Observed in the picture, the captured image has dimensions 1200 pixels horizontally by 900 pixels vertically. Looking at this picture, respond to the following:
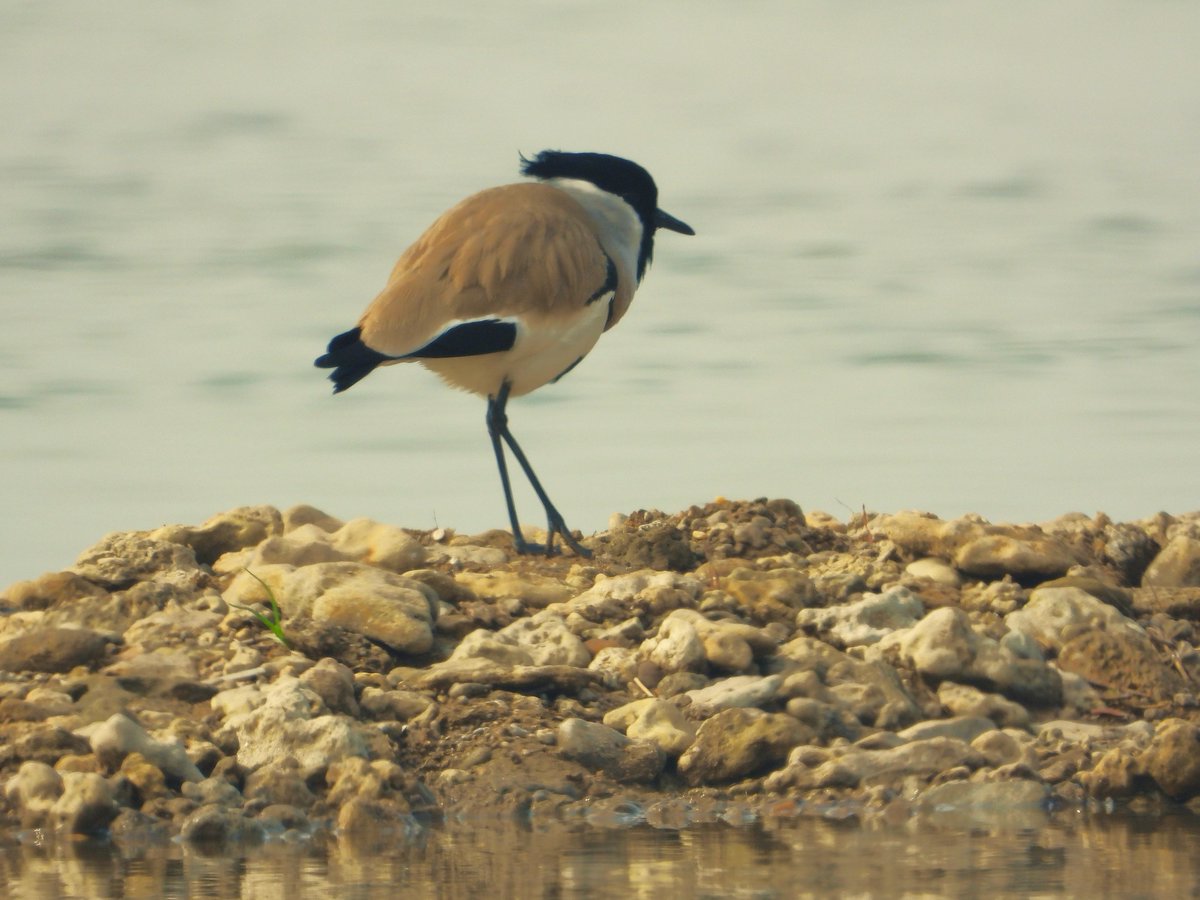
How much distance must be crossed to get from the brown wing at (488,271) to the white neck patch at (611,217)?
1.38 ft

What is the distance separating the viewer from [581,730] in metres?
6.86

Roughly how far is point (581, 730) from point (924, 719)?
4.90 ft

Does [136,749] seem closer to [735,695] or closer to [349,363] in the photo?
[735,695]

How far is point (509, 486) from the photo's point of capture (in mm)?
9977

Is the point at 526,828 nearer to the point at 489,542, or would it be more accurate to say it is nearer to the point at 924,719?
the point at 924,719

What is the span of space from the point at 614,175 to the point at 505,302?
173 cm

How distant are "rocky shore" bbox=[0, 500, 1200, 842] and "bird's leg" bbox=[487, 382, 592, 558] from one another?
0.14 metres

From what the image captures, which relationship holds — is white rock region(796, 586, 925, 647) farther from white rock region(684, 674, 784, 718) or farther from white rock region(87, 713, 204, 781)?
white rock region(87, 713, 204, 781)

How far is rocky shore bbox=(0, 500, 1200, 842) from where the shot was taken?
655cm

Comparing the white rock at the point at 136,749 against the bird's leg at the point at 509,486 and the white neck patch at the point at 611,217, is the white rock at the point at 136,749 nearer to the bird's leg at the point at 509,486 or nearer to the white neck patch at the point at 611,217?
the bird's leg at the point at 509,486

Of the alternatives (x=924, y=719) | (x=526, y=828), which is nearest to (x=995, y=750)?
(x=924, y=719)

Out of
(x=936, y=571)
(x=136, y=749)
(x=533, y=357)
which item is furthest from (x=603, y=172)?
(x=136, y=749)

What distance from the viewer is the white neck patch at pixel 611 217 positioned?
10.1 meters

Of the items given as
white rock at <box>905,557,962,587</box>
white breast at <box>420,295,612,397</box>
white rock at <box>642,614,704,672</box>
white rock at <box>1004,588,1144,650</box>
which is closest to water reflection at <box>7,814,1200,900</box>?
white rock at <box>642,614,704,672</box>
